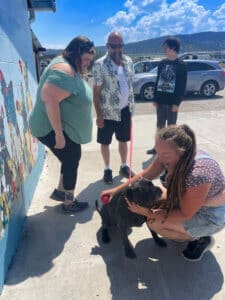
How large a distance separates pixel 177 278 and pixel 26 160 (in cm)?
202

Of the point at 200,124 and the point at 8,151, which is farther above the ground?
the point at 8,151

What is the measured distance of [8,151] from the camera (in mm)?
2809

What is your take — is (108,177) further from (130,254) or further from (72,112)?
(130,254)

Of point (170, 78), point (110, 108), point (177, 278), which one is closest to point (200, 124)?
point (170, 78)

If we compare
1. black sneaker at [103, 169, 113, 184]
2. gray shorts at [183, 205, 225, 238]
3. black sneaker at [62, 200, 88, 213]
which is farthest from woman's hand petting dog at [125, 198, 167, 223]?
black sneaker at [103, 169, 113, 184]

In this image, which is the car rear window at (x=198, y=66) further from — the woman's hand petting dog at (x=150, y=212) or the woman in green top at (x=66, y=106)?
the woman's hand petting dog at (x=150, y=212)

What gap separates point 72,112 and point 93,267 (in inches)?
56.1

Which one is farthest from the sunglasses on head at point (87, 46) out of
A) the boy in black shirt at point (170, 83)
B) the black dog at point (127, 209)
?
the boy in black shirt at point (170, 83)

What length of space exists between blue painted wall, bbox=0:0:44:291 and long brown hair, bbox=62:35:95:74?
1.89ft

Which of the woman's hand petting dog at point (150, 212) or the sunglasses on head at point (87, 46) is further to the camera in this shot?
the sunglasses on head at point (87, 46)

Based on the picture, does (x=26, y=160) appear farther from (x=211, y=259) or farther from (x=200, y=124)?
(x=200, y=124)

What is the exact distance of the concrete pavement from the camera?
2.42 meters

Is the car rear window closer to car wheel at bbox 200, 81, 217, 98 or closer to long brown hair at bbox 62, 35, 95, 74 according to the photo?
car wheel at bbox 200, 81, 217, 98

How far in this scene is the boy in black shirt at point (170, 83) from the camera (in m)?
4.94
